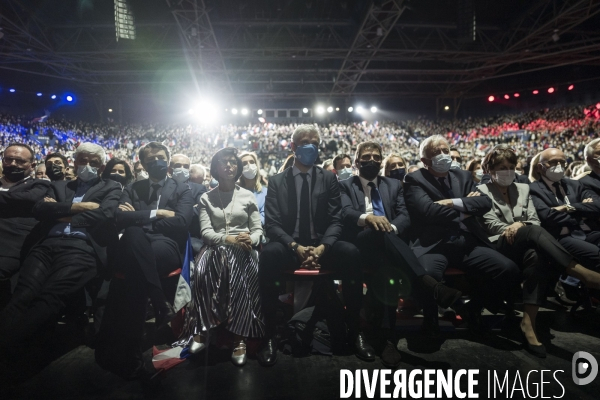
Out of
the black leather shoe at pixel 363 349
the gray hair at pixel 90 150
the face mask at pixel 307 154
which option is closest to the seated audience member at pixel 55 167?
the gray hair at pixel 90 150

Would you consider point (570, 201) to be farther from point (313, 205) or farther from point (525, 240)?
point (313, 205)

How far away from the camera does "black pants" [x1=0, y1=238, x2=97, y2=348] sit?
227 cm

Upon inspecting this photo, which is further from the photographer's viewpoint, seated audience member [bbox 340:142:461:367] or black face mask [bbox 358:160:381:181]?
black face mask [bbox 358:160:381:181]

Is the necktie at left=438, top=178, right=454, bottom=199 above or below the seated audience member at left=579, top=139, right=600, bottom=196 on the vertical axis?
below

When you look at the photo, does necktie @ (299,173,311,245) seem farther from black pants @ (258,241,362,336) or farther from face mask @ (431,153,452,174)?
face mask @ (431,153,452,174)

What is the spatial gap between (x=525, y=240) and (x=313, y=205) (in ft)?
5.97

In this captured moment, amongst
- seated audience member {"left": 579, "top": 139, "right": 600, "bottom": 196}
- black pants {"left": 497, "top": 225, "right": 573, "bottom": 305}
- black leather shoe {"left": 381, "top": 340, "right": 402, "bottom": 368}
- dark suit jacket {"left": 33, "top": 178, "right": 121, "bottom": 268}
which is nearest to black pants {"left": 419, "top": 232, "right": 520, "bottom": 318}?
black pants {"left": 497, "top": 225, "right": 573, "bottom": 305}

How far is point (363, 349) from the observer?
2461mm

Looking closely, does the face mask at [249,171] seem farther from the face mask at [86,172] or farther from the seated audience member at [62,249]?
the face mask at [86,172]

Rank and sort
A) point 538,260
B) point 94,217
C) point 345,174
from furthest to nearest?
1. point 345,174
2. point 94,217
3. point 538,260

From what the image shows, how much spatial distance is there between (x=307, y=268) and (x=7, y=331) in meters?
2.18

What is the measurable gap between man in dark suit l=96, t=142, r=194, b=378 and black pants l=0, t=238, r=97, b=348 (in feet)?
0.99

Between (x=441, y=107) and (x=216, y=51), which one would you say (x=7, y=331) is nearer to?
(x=216, y=51)

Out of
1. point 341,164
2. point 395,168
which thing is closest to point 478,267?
point 395,168
